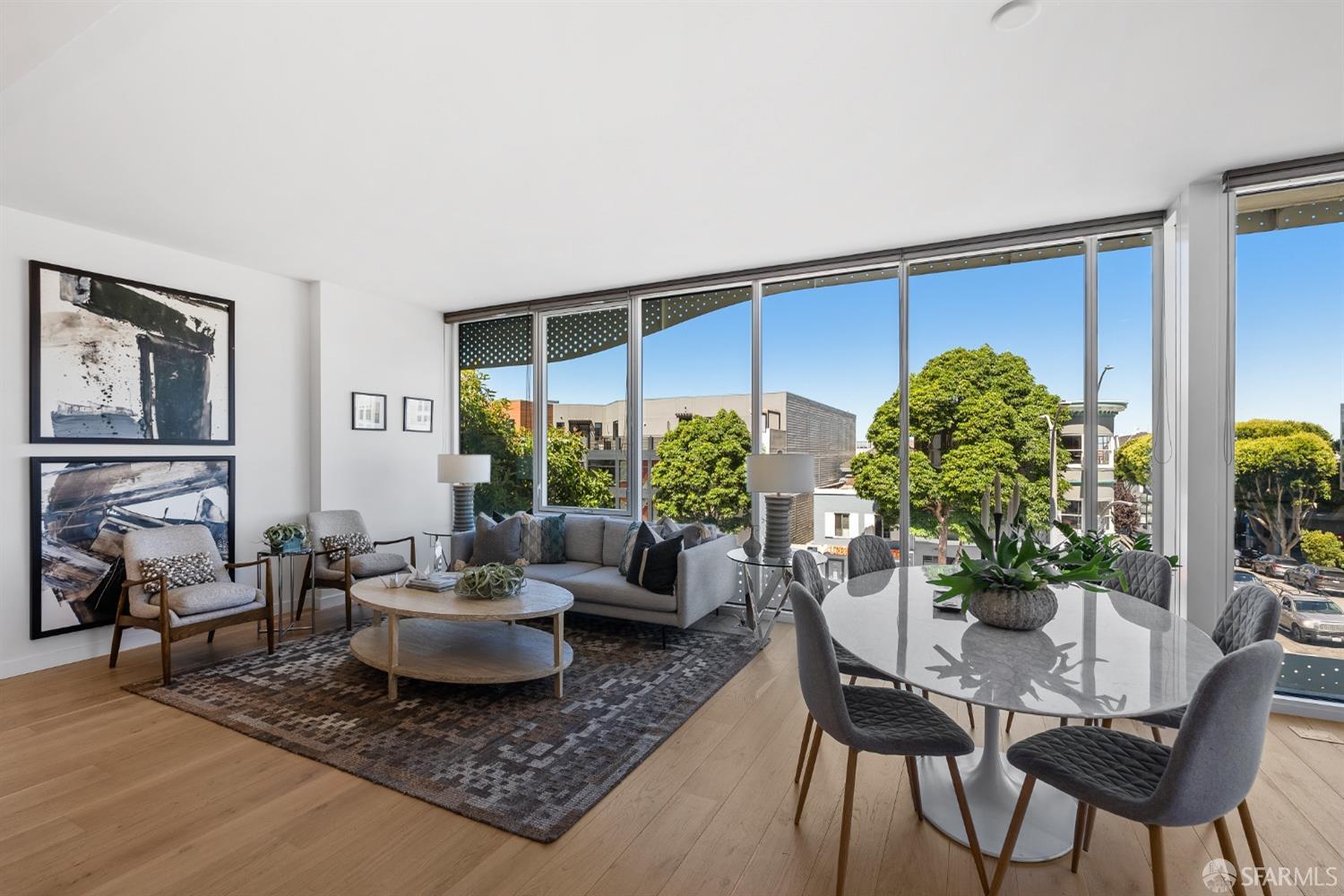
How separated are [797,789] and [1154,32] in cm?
294

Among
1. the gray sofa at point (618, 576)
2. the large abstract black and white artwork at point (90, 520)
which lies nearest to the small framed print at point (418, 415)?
the gray sofa at point (618, 576)

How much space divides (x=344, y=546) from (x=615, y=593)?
87.7 inches

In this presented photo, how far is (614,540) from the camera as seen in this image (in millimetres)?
5090

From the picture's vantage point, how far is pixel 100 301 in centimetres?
400

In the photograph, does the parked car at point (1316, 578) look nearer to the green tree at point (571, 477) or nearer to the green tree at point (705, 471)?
the green tree at point (705, 471)

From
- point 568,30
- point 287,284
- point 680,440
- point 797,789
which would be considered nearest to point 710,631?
point 680,440

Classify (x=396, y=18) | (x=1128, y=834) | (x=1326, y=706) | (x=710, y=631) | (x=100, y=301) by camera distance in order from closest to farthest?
(x=396, y=18)
(x=1128, y=834)
(x=1326, y=706)
(x=100, y=301)
(x=710, y=631)

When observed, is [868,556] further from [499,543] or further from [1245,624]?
[499,543]

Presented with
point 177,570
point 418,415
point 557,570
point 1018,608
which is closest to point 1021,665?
point 1018,608

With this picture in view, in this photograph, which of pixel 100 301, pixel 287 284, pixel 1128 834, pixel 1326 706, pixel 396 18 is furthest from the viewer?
pixel 287 284

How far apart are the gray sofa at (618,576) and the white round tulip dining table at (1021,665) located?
157 cm

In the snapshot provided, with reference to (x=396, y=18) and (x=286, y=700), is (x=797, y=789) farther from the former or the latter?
(x=396, y=18)

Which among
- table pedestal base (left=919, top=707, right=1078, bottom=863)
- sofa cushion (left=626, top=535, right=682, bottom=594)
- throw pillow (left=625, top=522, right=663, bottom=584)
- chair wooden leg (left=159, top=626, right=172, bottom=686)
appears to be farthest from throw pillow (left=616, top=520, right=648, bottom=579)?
chair wooden leg (left=159, top=626, right=172, bottom=686)

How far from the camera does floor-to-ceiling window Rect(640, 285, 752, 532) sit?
5191mm
